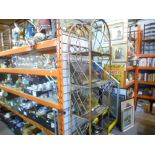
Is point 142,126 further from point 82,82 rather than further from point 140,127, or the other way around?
point 82,82

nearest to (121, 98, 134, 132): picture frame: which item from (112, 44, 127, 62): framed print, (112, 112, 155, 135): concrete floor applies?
(112, 112, 155, 135): concrete floor

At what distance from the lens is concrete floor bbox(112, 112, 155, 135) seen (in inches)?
72.9

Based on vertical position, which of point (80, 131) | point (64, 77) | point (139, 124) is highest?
point (64, 77)

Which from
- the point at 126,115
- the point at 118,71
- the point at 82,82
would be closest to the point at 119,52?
the point at 118,71

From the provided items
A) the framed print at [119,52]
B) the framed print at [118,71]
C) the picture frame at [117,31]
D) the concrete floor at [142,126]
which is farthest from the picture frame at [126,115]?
the picture frame at [117,31]

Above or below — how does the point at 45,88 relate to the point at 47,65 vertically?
below

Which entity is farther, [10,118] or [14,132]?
[10,118]

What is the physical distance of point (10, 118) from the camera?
6.96ft

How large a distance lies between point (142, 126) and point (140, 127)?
58 millimetres

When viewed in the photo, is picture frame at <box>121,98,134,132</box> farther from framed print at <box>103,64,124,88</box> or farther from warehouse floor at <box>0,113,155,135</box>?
framed print at <box>103,64,124,88</box>
